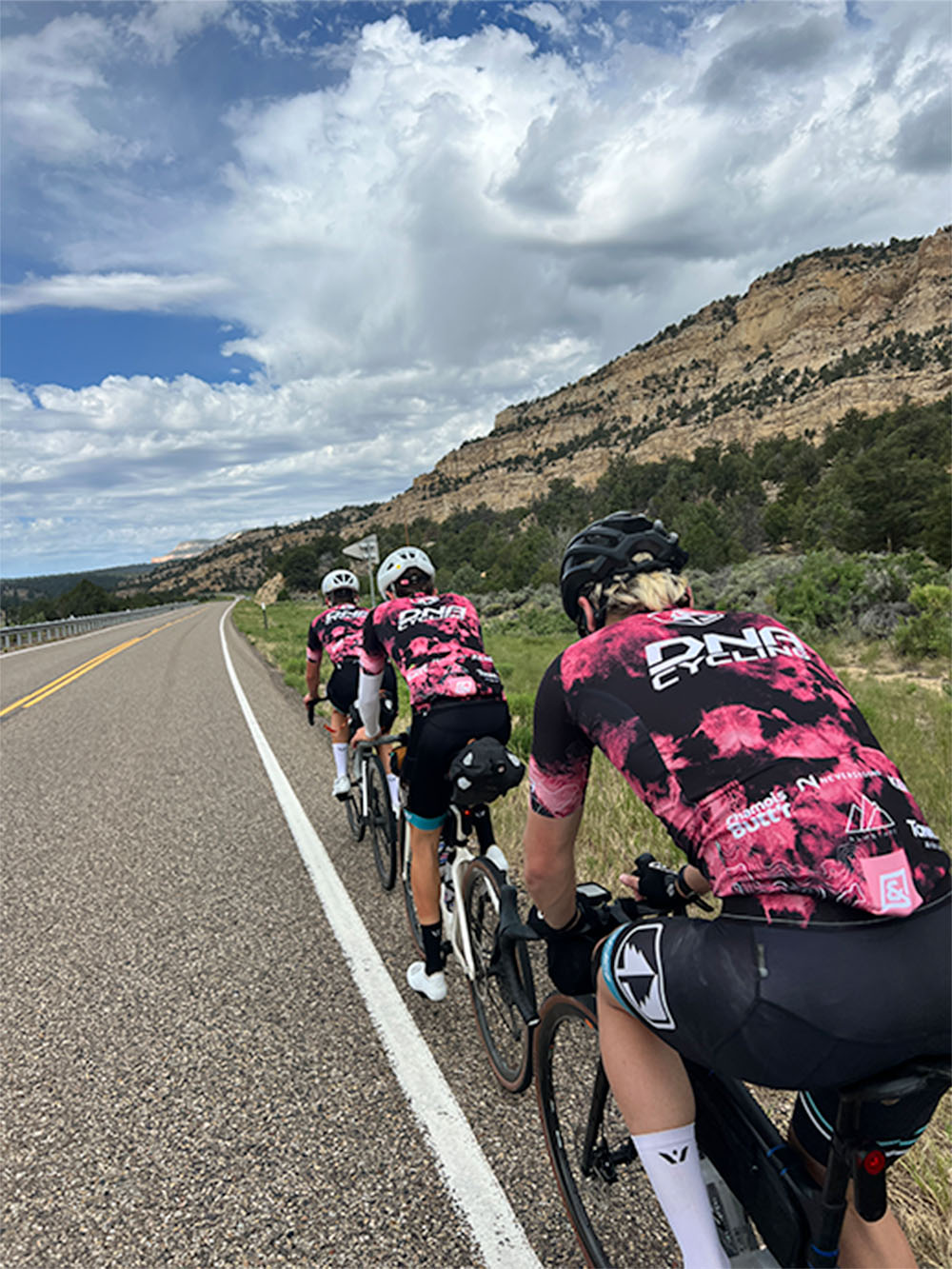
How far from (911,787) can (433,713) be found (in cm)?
462

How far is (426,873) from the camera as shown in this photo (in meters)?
3.50

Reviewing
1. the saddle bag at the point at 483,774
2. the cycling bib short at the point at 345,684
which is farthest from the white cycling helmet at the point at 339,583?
the saddle bag at the point at 483,774

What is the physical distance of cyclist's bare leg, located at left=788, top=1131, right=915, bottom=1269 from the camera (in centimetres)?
137

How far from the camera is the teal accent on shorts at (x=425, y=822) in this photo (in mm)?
3475

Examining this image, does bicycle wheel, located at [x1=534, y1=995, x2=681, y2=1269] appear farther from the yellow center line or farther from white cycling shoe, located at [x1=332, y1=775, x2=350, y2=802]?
the yellow center line

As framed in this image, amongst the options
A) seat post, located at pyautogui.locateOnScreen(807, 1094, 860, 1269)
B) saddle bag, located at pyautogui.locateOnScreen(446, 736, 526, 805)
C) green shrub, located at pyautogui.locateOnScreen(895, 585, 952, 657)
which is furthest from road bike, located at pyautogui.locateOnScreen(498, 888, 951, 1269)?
green shrub, located at pyautogui.locateOnScreen(895, 585, 952, 657)

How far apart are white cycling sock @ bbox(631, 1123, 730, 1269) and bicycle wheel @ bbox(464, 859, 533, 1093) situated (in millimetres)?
1097

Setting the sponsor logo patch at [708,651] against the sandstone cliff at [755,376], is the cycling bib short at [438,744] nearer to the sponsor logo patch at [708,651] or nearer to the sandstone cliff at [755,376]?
the sponsor logo patch at [708,651]

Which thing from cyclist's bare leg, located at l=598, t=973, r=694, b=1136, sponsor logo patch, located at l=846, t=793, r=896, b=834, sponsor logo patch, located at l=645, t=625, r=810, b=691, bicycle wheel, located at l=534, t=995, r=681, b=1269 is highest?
sponsor logo patch, located at l=645, t=625, r=810, b=691

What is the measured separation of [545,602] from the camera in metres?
34.4

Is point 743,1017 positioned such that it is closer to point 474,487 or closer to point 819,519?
point 819,519

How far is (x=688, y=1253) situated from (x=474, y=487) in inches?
5305

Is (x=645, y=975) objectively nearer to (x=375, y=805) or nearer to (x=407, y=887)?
(x=407, y=887)

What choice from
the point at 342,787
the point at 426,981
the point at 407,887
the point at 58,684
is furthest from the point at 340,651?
the point at 58,684
